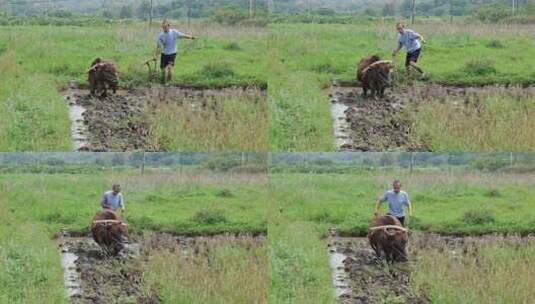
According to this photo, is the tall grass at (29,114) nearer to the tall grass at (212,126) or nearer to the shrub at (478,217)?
the tall grass at (212,126)

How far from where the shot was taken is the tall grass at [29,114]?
451 inches

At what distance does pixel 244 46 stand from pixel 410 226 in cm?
214

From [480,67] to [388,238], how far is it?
1.64 m

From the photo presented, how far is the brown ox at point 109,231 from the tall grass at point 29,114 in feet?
2.55

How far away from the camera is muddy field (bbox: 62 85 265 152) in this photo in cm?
1157

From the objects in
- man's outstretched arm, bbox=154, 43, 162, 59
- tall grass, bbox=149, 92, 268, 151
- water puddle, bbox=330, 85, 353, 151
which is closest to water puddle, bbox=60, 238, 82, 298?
tall grass, bbox=149, 92, 268, 151

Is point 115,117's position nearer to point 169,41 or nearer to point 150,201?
point 169,41

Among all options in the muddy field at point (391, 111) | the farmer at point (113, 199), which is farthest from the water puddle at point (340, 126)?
the farmer at point (113, 199)

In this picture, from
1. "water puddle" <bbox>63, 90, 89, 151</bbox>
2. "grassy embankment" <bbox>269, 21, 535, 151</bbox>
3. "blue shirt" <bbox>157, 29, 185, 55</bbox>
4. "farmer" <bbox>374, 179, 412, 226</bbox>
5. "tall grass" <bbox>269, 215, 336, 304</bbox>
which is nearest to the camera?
"water puddle" <bbox>63, 90, 89, 151</bbox>

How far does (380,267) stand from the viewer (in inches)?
473

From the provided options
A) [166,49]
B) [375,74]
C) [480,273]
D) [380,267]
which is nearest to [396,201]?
[380,267]

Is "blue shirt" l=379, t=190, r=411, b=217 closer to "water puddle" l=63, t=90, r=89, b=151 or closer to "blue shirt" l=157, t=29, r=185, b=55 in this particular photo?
"blue shirt" l=157, t=29, r=185, b=55

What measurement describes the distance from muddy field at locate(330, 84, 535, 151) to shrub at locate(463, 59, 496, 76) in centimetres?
15

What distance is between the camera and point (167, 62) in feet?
38.7
